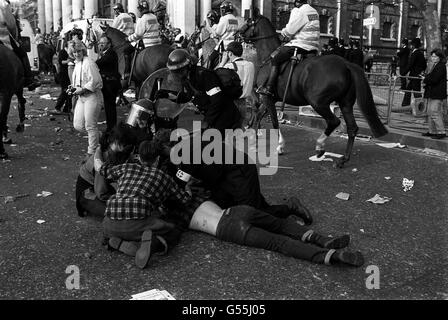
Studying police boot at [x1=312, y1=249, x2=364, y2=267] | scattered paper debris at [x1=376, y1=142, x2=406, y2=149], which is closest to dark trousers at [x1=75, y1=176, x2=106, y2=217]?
police boot at [x1=312, y1=249, x2=364, y2=267]

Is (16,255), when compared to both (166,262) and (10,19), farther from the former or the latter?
(10,19)

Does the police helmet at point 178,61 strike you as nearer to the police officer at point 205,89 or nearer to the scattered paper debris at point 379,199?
the police officer at point 205,89

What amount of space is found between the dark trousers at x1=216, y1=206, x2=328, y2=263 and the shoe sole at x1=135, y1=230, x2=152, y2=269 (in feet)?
2.45

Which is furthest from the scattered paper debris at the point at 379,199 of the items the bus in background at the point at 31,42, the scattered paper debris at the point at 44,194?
the bus in background at the point at 31,42

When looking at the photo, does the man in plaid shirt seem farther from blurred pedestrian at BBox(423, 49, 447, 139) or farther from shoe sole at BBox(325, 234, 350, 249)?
blurred pedestrian at BBox(423, 49, 447, 139)

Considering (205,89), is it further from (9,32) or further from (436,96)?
(436,96)

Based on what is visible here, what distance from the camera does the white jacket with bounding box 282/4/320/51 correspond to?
879 cm

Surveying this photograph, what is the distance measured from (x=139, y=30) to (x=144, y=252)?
8.58 m

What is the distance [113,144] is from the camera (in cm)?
505

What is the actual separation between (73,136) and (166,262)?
6.82 meters

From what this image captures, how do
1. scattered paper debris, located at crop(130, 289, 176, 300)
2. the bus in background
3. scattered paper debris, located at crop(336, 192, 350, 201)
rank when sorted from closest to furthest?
1. scattered paper debris, located at crop(130, 289, 176, 300)
2. scattered paper debris, located at crop(336, 192, 350, 201)
3. the bus in background

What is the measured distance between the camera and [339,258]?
4070 millimetres
